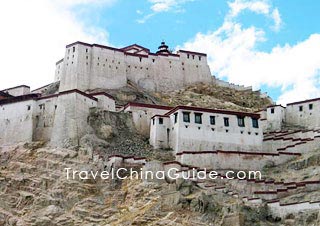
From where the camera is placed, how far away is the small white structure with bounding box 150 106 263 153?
52.1 metres

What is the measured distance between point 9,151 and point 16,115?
392 cm

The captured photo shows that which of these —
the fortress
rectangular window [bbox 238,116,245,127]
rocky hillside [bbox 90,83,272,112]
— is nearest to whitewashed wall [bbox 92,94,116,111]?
the fortress

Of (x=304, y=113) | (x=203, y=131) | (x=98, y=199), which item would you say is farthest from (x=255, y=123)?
(x=98, y=199)

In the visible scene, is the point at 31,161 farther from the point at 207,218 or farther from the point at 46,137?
the point at 207,218

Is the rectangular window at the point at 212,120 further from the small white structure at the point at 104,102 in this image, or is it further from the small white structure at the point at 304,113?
the small white structure at the point at 304,113

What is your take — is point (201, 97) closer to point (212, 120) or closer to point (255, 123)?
point (255, 123)

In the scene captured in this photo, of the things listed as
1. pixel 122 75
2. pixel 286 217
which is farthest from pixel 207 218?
pixel 122 75

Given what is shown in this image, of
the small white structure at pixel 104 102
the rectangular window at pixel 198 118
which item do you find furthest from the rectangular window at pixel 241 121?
the small white structure at pixel 104 102

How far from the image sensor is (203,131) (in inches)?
2073

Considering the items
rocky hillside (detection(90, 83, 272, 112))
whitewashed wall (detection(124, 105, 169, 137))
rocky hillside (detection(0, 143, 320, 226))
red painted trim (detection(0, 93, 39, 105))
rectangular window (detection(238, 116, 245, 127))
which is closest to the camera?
rocky hillside (detection(0, 143, 320, 226))

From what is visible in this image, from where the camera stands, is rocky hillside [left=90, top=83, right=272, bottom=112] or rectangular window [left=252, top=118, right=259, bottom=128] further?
rocky hillside [left=90, top=83, right=272, bottom=112]

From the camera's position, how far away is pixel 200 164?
49.0 m

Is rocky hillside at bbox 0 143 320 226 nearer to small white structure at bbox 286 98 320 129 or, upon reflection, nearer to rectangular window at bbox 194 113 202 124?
rectangular window at bbox 194 113 202 124

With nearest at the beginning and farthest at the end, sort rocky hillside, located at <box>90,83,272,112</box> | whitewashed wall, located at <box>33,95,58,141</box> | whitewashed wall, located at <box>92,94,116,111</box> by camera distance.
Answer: whitewashed wall, located at <box>33,95,58,141</box> → whitewashed wall, located at <box>92,94,116,111</box> → rocky hillside, located at <box>90,83,272,112</box>
